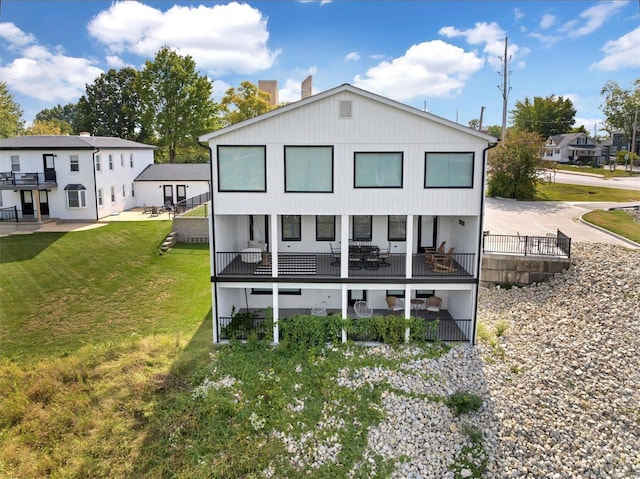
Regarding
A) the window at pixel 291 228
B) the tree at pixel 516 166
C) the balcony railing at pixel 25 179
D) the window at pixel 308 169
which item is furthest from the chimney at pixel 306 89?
the tree at pixel 516 166

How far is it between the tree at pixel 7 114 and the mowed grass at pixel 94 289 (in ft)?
94.4

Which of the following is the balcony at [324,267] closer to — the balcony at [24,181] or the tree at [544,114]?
the balcony at [24,181]

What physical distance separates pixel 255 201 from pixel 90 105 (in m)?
52.7

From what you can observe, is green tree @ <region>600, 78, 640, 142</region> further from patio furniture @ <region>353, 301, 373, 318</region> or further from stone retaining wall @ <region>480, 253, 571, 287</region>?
patio furniture @ <region>353, 301, 373, 318</region>

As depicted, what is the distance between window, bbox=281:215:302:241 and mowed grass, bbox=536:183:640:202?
25.5m

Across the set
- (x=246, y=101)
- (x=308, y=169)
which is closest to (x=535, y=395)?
(x=308, y=169)

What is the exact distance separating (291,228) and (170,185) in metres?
23.1

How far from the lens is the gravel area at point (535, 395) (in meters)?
11.8

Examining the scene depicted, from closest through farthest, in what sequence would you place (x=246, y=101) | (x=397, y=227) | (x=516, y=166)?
(x=397, y=227)
(x=516, y=166)
(x=246, y=101)

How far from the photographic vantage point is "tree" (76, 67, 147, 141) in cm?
5875

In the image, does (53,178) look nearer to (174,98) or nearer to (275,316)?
(174,98)

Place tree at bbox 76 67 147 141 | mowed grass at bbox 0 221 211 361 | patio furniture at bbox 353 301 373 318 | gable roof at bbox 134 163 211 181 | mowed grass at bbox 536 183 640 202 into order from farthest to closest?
tree at bbox 76 67 147 141
gable roof at bbox 134 163 211 181
mowed grass at bbox 536 183 640 202
mowed grass at bbox 0 221 211 361
patio furniture at bbox 353 301 373 318

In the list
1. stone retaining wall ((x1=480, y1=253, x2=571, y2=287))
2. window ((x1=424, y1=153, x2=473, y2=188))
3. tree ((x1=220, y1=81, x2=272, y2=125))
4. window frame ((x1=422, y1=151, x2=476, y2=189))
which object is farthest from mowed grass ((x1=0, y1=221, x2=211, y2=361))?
tree ((x1=220, y1=81, x2=272, y2=125))

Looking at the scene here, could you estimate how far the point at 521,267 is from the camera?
20.8 metres
